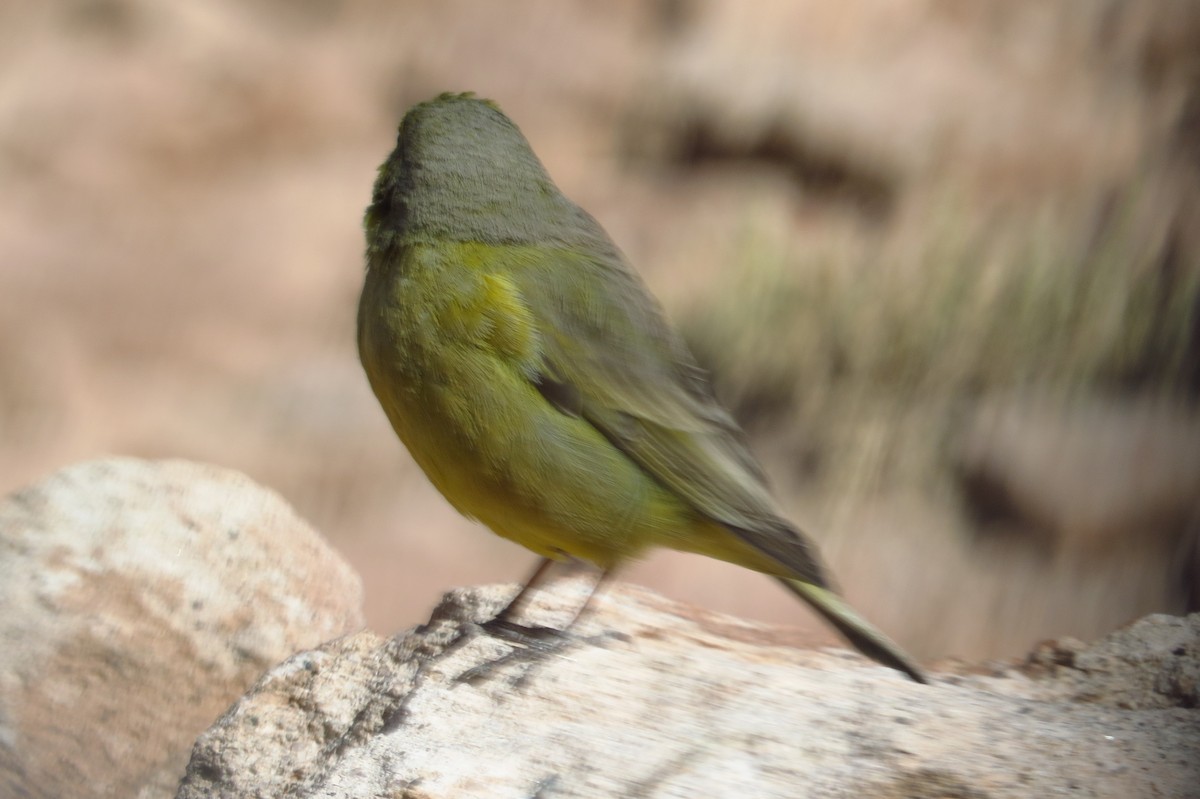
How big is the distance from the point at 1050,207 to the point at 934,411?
108cm

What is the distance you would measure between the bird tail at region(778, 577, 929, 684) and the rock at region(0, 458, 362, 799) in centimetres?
178

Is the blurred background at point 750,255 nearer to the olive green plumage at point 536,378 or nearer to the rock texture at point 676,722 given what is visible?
the rock texture at point 676,722

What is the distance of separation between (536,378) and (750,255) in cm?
325

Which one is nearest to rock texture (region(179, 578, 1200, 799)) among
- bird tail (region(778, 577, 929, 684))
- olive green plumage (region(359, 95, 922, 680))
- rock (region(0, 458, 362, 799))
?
bird tail (region(778, 577, 929, 684))

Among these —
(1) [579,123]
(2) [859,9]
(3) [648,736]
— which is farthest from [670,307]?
(3) [648,736]

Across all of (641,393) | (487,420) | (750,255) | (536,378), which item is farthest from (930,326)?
(487,420)

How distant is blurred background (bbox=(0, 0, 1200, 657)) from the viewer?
217 inches

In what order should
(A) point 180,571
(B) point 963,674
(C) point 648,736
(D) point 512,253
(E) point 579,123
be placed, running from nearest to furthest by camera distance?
(C) point 648,736, (D) point 512,253, (B) point 963,674, (A) point 180,571, (E) point 579,123

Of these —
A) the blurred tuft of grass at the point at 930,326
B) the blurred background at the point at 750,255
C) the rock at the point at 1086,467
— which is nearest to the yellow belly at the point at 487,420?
the blurred background at the point at 750,255

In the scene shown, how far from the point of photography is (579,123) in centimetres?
624

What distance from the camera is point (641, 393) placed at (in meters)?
2.94

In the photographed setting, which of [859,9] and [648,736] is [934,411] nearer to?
[859,9]

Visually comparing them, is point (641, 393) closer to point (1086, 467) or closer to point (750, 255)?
point (750, 255)

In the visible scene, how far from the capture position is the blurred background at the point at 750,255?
5.51 m
